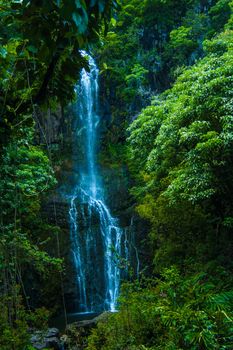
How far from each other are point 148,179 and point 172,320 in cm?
747

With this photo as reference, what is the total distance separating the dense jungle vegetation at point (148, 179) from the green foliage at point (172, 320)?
15 millimetres

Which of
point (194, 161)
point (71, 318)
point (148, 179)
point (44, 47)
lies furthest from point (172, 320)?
point (71, 318)

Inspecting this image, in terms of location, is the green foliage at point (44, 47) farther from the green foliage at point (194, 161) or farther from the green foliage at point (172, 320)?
the green foliage at point (194, 161)

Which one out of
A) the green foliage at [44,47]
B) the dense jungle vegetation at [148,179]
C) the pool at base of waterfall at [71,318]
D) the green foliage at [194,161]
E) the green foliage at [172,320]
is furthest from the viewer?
the pool at base of waterfall at [71,318]

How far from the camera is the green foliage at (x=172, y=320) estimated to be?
4.20m

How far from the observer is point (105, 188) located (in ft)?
56.2

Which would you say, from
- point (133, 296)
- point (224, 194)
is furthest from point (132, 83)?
point (133, 296)

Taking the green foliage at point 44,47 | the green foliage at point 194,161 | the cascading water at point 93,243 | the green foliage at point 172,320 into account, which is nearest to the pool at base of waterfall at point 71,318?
the cascading water at point 93,243

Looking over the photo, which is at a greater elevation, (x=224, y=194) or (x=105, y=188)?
(x=105, y=188)

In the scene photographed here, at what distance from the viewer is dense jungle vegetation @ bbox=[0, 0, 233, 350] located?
2.60 metres

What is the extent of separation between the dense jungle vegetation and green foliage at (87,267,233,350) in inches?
0.6

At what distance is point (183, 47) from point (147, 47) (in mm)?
2517

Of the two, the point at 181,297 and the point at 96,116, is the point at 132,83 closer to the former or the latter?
the point at 96,116

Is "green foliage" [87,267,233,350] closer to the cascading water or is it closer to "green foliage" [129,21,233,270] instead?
"green foliage" [129,21,233,270]
